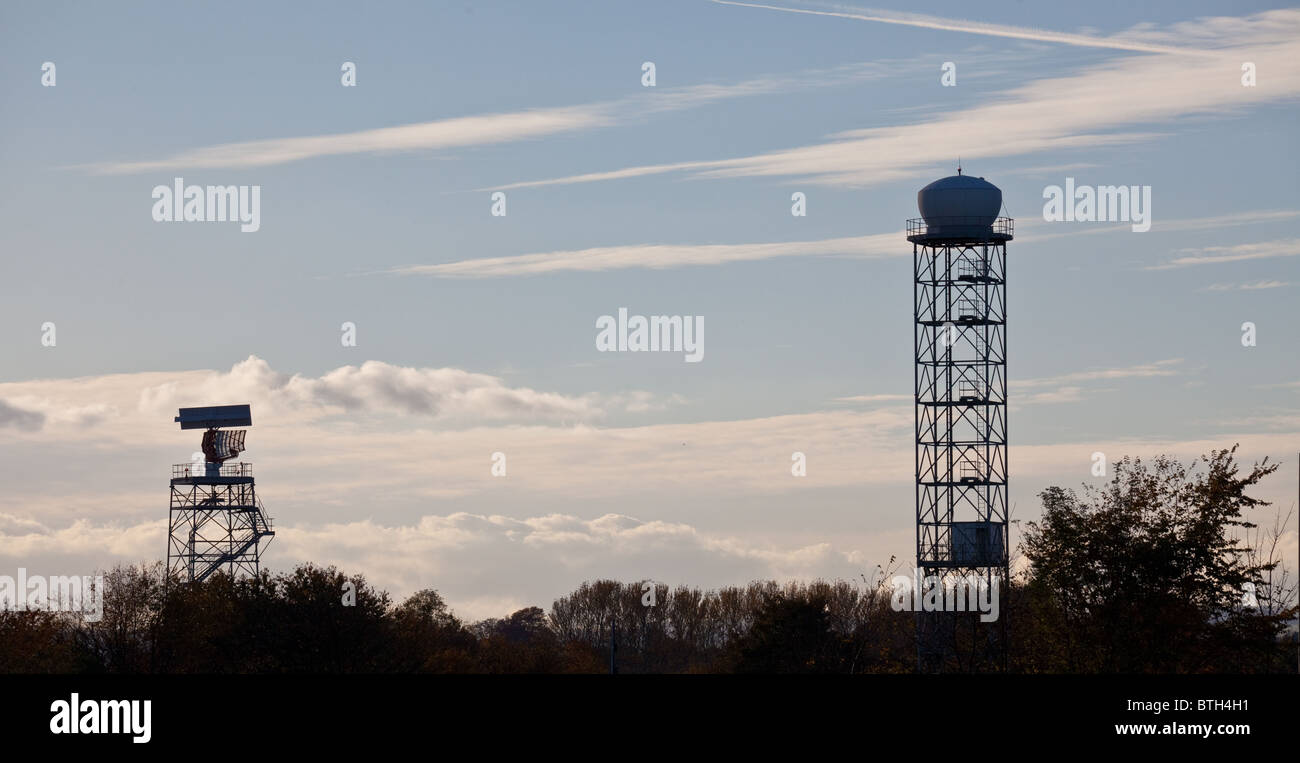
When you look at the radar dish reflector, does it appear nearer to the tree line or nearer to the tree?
the tree line

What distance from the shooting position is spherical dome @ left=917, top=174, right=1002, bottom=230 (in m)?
102

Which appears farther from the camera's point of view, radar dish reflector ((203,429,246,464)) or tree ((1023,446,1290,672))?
radar dish reflector ((203,429,246,464))

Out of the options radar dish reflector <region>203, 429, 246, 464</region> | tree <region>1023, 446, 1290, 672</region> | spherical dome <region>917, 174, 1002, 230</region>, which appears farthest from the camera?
radar dish reflector <region>203, 429, 246, 464</region>

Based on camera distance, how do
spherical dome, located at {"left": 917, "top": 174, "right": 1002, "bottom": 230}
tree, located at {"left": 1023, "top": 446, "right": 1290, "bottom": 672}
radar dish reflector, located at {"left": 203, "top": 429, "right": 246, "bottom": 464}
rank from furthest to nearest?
radar dish reflector, located at {"left": 203, "top": 429, "right": 246, "bottom": 464} < spherical dome, located at {"left": 917, "top": 174, "right": 1002, "bottom": 230} < tree, located at {"left": 1023, "top": 446, "right": 1290, "bottom": 672}

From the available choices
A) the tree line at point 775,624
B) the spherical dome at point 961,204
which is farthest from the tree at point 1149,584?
the spherical dome at point 961,204

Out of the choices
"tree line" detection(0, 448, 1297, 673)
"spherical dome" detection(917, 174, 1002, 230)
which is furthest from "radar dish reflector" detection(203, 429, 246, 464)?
"spherical dome" detection(917, 174, 1002, 230)

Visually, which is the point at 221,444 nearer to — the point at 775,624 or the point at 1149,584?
the point at 775,624

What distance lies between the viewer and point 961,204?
101625 mm

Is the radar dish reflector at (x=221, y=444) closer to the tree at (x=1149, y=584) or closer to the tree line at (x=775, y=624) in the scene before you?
the tree line at (x=775, y=624)

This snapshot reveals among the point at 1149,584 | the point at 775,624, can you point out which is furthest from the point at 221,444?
the point at 1149,584
